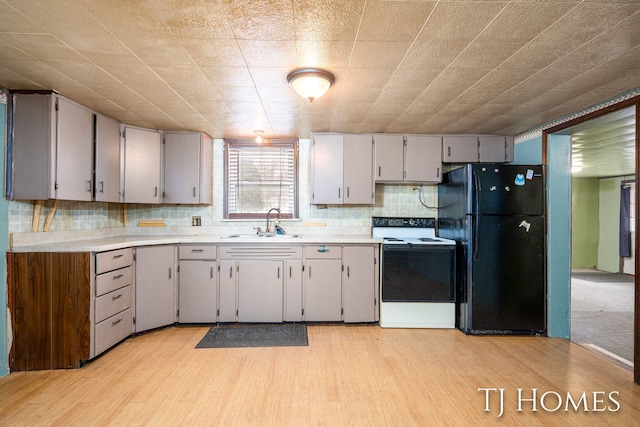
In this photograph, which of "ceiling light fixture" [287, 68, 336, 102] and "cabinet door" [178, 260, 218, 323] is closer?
"ceiling light fixture" [287, 68, 336, 102]

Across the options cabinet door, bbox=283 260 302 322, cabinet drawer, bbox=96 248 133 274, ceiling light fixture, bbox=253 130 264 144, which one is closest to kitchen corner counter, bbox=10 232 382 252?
cabinet drawer, bbox=96 248 133 274

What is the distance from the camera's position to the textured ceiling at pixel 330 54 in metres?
1.48

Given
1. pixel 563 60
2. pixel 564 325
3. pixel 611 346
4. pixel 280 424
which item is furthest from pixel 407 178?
pixel 280 424

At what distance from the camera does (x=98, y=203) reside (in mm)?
3398

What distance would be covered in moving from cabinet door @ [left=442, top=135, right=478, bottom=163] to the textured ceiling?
2.44 ft

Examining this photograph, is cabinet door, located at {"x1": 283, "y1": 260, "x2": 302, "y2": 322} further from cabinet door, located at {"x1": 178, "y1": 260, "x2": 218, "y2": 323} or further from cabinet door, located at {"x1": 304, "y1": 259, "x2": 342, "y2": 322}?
cabinet door, located at {"x1": 178, "y1": 260, "x2": 218, "y2": 323}

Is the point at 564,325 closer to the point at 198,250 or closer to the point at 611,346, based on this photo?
the point at 611,346

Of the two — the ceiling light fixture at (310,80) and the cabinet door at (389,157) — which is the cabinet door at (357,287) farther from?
the ceiling light fixture at (310,80)

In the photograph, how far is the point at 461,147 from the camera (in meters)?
3.66

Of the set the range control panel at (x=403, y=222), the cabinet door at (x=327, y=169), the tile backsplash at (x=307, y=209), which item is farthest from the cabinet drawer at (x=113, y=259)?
the range control panel at (x=403, y=222)

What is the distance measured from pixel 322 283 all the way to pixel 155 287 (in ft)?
5.62

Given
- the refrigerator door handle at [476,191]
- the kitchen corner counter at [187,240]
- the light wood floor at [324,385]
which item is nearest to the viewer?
the light wood floor at [324,385]

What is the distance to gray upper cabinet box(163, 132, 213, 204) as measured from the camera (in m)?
3.58

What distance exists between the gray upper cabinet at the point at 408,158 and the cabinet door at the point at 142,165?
255 centimetres
